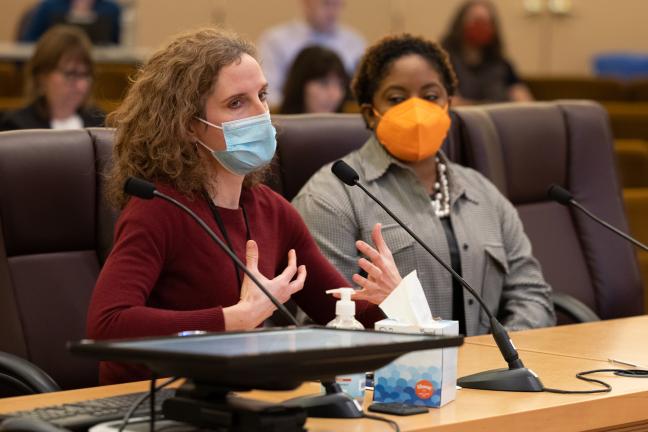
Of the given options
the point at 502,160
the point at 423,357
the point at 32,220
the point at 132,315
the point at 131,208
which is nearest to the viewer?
the point at 423,357

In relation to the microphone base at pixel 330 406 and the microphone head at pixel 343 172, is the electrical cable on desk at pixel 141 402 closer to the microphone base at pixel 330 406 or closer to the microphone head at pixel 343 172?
the microphone base at pixel 330 406

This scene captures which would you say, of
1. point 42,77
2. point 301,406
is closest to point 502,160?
point 301,406

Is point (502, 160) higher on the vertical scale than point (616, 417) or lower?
higher

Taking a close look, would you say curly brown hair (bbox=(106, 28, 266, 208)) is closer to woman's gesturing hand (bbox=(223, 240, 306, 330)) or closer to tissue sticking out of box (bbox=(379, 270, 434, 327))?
woman's gesturing hand (bbox=(223, 240, 306, 330))

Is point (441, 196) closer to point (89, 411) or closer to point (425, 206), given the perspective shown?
point (425, 206)

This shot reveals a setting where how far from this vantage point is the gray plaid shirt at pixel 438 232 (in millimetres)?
2742

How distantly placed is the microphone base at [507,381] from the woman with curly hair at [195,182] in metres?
0.30

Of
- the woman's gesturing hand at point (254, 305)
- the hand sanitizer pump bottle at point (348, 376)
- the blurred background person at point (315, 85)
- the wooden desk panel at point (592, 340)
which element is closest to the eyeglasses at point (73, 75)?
the blurred background person at point (315, 85)

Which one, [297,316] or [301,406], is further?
[297,316]

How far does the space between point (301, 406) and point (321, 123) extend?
141 cm

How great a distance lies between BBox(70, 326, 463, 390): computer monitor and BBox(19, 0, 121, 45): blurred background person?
5.46 metres

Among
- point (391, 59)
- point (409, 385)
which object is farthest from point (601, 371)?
point (391, 59)

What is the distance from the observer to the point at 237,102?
2.23 metres

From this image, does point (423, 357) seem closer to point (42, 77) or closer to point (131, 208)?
point (131, 208)
